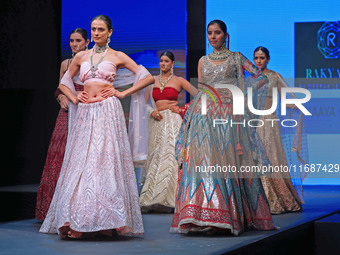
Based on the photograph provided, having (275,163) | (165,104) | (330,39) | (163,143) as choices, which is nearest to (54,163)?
(163,143)

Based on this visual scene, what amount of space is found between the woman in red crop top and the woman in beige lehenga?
30.8 inches

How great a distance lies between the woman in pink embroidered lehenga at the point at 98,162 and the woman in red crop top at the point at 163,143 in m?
1.85

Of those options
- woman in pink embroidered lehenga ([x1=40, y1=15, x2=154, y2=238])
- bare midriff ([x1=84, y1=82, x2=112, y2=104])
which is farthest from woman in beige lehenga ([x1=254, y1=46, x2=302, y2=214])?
bare midriff ([x1=84, y1=82, x2=112, y2=104])

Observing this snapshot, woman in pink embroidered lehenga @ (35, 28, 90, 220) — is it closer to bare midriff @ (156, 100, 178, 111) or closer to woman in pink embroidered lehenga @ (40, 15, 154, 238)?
woman in pink embroidered lehenga @ (40, 15, 154, 238)

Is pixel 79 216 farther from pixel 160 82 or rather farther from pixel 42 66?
pixel 42 66

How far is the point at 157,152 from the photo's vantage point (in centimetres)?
661

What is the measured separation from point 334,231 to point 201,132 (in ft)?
4.66

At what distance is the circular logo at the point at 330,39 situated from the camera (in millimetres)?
9492

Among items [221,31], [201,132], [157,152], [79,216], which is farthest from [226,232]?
[157,152]

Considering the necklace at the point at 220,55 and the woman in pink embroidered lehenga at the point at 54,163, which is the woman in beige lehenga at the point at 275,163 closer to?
the necklace at the point at 220,55

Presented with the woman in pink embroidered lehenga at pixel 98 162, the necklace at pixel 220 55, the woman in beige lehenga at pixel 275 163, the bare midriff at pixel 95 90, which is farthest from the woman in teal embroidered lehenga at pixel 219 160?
the woman in beige lehenga at pixel 275 163

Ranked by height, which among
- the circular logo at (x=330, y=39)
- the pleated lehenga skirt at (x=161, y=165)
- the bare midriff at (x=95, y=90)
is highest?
the circular logo at (x=330, y=39)

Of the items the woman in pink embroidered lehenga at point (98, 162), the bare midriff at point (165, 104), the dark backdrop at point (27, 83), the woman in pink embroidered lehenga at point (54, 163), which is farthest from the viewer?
the dark backdrop at point (27, 83)

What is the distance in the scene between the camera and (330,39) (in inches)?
376
